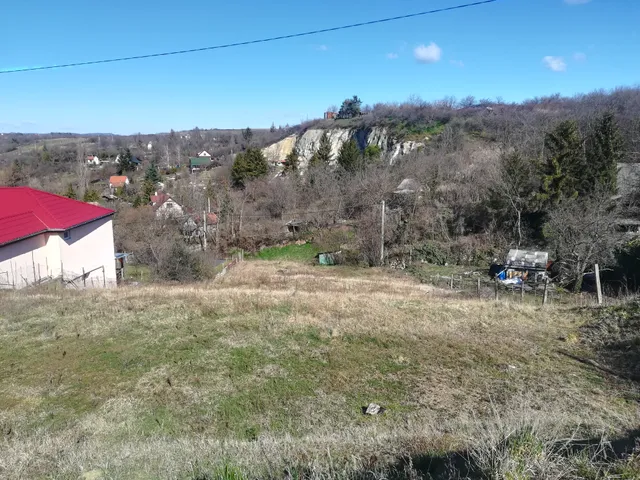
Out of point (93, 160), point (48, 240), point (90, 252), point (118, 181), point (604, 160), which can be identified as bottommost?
point (90, 252)

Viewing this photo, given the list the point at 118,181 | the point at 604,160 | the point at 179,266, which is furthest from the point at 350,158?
the point at 118,181

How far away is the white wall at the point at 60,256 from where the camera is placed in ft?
56.2

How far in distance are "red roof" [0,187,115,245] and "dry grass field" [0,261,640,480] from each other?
635 cm

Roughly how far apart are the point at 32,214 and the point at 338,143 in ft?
201

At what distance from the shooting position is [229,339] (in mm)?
9875

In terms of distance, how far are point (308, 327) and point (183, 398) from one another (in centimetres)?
407

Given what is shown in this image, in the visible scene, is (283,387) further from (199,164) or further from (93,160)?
(93,160)

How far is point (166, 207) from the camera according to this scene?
4228 cm

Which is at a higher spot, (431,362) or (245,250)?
(431,362)

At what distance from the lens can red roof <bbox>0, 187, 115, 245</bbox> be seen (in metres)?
17.6

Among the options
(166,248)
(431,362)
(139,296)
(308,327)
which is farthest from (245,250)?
(431,362)

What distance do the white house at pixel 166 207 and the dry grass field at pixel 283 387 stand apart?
2775 cm

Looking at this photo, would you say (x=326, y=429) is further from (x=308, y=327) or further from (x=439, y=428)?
(x=308, y=327)

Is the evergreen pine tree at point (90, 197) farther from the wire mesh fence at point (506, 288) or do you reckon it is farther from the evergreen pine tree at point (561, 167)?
the evergreen pine tree at point (561, 167)
